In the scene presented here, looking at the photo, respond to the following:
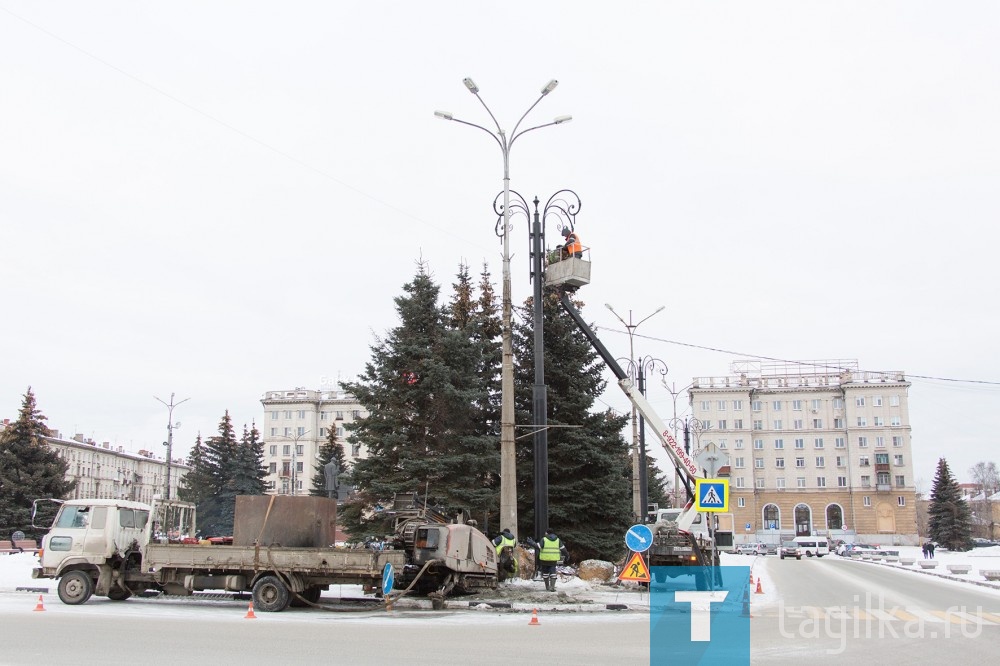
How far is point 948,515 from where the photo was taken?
80.6m

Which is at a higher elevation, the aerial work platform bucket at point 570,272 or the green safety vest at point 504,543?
the aerial work platform bucket at point 570,272

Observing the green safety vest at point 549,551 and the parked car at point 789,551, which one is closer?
the green safety vest at point 549,551

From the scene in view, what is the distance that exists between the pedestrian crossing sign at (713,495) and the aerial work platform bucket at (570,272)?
7507 millimetres

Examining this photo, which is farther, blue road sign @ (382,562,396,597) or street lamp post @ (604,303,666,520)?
street lamp post @ (604,303,666,520)

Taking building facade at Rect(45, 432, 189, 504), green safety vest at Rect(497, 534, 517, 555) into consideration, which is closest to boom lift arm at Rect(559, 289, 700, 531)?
green safety vest at Rect(497, 534, 517, 555)

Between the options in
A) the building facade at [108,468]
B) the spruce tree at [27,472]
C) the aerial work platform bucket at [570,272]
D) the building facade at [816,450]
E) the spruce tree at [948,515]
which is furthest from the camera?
the building facade at [108,468]

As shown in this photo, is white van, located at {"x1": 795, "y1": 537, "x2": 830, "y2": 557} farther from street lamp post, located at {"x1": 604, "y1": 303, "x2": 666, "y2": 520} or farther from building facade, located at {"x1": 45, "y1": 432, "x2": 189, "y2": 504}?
building facade, located at {"x1": 45, "y1": 432, "x2": 189, "y2": 504}

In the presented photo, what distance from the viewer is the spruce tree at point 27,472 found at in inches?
1925

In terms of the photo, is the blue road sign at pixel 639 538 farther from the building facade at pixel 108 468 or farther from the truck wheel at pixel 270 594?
the building facade at pixel 108 468

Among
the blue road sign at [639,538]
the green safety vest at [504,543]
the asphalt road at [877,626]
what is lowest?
the asphalt road at [877,626]

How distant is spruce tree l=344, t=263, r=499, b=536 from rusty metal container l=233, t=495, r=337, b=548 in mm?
7163

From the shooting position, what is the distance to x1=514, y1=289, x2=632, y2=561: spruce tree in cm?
2752

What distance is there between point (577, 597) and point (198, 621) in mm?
7502

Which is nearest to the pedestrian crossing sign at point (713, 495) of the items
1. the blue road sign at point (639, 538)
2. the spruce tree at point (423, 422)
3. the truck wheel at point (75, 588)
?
the blue road sign at point (639, 538)
